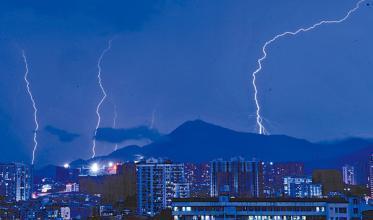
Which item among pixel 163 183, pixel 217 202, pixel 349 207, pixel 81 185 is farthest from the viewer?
pixel 81 185

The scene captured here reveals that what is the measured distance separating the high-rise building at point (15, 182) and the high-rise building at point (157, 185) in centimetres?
548

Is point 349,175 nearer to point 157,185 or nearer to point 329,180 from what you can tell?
point 329,180

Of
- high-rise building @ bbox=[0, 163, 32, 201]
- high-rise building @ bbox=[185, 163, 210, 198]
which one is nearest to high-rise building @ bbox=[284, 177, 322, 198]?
high-rise building @ bbox=[185, 163, 210, 198]

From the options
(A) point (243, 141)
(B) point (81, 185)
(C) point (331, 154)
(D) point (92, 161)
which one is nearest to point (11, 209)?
(B) point (81, 185)

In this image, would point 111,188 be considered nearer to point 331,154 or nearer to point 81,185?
point 81,185

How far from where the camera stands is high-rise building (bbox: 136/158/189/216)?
517 inches

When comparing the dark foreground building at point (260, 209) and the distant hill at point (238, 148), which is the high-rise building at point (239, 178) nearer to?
the dark foreground building at point (260, 209)

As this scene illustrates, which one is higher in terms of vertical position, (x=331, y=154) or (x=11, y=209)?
(x=331, y=154)

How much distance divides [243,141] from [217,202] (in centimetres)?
1868

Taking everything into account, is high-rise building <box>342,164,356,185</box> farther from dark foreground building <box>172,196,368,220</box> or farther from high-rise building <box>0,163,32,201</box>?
high-rise building <box>0,163,32,201</box>

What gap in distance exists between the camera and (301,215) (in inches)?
361

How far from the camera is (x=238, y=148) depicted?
27891mm

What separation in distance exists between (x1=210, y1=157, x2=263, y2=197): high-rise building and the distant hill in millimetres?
9672

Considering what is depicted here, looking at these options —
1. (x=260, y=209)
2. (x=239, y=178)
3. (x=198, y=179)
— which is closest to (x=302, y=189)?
(x=239, y=178)
